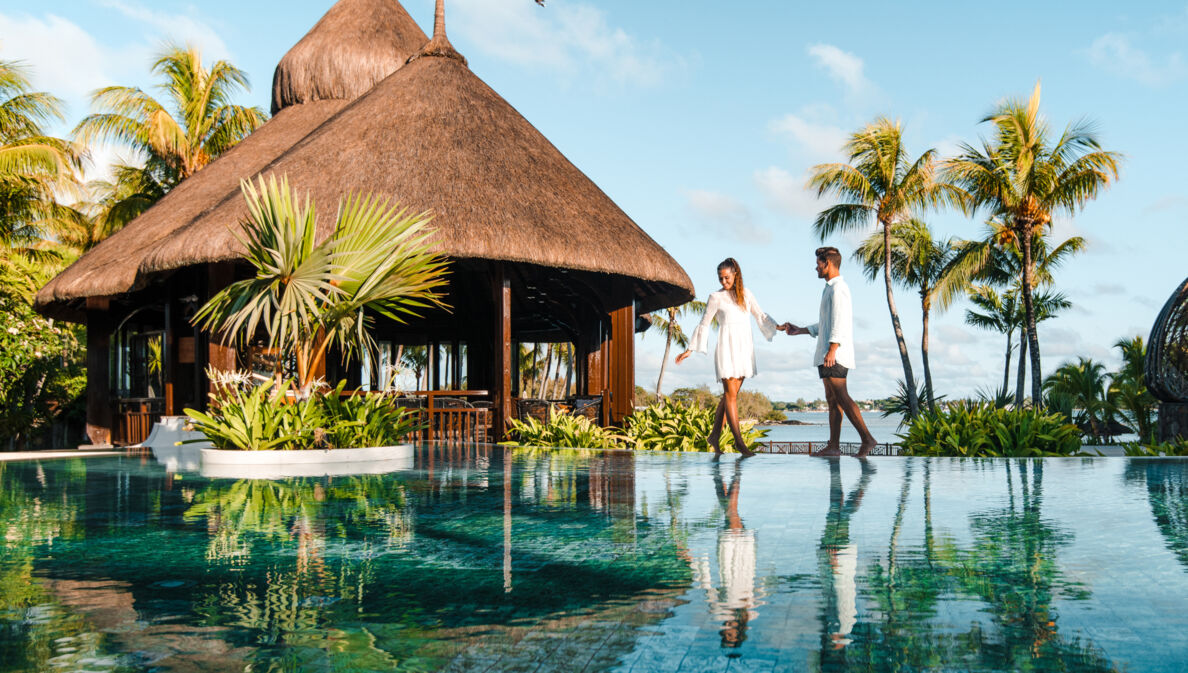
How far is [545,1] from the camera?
16.4 m

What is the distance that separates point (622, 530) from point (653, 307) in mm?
13619

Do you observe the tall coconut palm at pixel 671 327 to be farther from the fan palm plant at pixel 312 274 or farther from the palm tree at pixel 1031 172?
the fan palm plant at pixel 312 274

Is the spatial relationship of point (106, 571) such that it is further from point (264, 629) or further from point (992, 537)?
point (992, 537)

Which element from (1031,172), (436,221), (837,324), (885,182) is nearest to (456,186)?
(436,221)

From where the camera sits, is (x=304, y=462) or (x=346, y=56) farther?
(x=346, y=56)

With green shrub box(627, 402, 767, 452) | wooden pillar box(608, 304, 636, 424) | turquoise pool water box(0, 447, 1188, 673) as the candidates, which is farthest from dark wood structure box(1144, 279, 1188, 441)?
turquoise pool water box(0, 447, 1188, 673)

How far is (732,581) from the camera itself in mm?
2852

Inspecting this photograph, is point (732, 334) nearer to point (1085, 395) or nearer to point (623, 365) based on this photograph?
point (623, 365)

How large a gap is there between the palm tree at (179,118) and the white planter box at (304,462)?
55.9 feet

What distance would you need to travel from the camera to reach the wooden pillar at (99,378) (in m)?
16.1

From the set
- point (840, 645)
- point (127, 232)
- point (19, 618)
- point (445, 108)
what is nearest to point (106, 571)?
point (19, 618)

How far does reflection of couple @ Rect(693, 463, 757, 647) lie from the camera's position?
7.72ft

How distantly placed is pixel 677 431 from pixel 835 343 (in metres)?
4.37

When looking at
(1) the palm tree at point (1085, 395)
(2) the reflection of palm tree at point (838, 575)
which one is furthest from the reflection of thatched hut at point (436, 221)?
(1) the palm tree at point (1085, 395)
